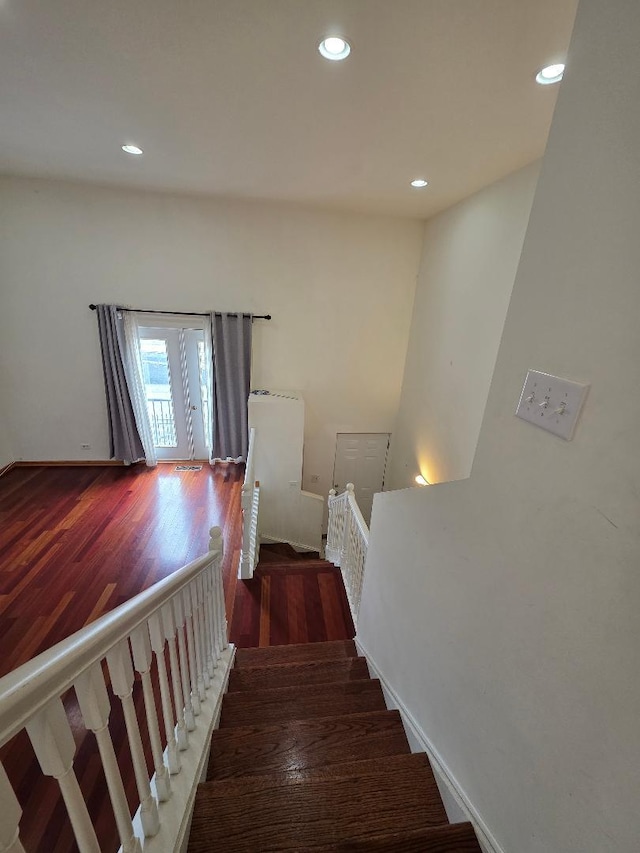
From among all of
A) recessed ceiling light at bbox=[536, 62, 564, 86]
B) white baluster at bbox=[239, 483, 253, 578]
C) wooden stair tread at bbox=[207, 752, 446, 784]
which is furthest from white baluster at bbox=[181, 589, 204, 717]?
recessed ceiling light at bbox=[536, 62, 564, 86]

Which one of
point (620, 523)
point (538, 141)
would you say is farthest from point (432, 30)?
point (620, 523)

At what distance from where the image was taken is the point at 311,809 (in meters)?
1.03

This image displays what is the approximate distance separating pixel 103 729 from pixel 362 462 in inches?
183

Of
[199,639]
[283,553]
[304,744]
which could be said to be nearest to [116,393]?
[283,553]

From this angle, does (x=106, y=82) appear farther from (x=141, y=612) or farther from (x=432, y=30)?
(x=141, y=612)

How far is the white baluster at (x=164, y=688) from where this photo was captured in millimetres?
905

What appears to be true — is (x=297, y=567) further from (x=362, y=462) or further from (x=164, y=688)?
(x=164, y=688)

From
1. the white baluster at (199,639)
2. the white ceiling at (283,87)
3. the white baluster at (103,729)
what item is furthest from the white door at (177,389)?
the white baluster at (103,729)

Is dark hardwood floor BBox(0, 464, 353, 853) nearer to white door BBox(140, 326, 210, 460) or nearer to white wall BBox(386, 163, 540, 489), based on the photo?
white door BBox(140, 326, 210, 460)

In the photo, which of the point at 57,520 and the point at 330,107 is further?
the point at 57,520

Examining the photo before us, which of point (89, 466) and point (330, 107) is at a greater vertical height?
point (330, 107)

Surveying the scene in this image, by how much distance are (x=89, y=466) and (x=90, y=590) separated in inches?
90.7

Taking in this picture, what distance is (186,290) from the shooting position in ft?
13.0

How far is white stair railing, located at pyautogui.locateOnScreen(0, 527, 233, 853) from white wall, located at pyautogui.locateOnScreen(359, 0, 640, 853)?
85 centimetres
